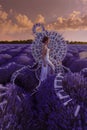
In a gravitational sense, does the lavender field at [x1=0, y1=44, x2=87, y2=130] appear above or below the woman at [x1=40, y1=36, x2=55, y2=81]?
below

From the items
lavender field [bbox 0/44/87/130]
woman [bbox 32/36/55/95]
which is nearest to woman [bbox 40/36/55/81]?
woman [bbox 32/36/55/95]

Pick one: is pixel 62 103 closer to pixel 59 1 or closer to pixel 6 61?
pixel 6 61

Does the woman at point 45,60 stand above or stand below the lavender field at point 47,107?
above

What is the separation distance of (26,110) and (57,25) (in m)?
1.92

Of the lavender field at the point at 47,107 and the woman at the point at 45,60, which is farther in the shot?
the woman at the point at 45,60

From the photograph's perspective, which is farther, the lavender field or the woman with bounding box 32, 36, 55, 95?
the woman with bounding box 32, 36, 55, 95

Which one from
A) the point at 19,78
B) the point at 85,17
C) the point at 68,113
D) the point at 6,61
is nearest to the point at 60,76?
the point at 68,113

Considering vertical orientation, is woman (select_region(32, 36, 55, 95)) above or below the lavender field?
above

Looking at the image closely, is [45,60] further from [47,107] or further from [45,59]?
[47,107]

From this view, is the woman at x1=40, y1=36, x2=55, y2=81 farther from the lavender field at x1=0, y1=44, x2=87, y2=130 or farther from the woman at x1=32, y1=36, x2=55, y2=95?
the lavender field at x1=0, y1=44, x2=87, y2=130

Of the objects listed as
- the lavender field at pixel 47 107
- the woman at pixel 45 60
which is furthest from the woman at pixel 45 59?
the lavender field at pixel 47 107

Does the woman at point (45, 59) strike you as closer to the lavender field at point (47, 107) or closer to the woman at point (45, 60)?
the woman at point (45, 60)

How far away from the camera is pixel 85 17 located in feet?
Answer: 18.2

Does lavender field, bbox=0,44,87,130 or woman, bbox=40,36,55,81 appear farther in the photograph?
woman, bbox=40,36,55,81
